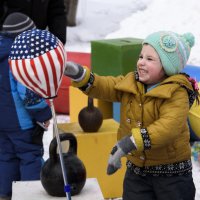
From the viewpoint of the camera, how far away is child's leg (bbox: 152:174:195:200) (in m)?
3.12

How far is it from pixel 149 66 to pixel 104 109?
291cm

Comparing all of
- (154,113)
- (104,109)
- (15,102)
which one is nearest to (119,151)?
(154,113)

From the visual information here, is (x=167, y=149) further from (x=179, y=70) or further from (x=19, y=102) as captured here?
(x=19, y=102)

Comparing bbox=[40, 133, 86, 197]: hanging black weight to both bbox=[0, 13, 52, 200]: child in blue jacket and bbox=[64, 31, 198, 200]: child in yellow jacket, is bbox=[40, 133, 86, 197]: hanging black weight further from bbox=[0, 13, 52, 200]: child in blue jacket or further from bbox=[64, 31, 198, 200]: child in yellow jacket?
bbox=[0, 13, 52, 200]: child in blue jacket

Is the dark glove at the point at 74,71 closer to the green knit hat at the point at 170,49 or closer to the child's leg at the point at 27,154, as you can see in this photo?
the green knit hat at the point at 170,49

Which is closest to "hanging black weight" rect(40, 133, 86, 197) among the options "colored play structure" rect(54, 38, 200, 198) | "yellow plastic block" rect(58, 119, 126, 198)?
"colored play structure" rect(54, 38, 200, 198)

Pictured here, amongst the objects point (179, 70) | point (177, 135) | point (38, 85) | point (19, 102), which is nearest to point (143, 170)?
point (177, 135)

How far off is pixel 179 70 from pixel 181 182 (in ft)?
1.95

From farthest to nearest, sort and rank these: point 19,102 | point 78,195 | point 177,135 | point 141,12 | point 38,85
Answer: point 141,12, point 19,102, point 78,195, point 177,135, point 38,85

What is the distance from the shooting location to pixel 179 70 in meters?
3.07

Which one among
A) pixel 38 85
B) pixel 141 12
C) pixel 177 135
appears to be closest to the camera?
A: pixel 38 85

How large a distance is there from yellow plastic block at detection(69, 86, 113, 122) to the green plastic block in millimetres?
296

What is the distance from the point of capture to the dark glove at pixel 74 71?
9.62 ft

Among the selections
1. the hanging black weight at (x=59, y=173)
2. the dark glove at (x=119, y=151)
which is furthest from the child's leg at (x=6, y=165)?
the dark glove at (x=119, y=151)
